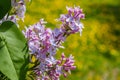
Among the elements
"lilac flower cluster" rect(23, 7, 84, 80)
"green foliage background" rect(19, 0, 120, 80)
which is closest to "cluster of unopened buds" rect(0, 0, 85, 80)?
"lilac flower cluster" rect(23, 7, 84, 80)

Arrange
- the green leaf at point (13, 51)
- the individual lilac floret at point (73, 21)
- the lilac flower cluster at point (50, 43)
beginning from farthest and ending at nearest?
1. the individual lilac floret at point (73, 21)
2. the lilac flower cluster at point (50, 43)
3. the green leaf at point (13, 51)

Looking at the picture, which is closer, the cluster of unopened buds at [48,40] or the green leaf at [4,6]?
the green leaf at [4,6]

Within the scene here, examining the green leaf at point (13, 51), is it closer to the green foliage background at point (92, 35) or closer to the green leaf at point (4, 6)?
the green leaf at point (4, 6)

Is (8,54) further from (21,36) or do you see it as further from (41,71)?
(41,71)

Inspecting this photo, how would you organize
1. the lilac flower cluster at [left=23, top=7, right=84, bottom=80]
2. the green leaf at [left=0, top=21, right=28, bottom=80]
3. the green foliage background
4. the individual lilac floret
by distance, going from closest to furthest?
the green leaf at [left=0, top=21, right=28, bottom=80] < the lilac flower cluster at [left=23, top=7, right=84, bottom=80] < the individual lilac floret < the green foliage background

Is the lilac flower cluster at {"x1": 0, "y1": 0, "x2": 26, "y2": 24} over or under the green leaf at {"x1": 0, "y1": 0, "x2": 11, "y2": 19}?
over

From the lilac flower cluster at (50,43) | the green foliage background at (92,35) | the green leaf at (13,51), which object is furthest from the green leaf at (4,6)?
the green foliage background at (92,35)

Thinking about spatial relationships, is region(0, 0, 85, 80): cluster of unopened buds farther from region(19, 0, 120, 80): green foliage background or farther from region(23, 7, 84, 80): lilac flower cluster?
region(19, 0, 120, 80): green foliage background

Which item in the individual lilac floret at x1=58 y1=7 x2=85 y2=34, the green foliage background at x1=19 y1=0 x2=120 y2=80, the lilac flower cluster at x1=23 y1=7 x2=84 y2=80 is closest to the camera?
the lilac flower cluster at x1=23 y1=7 x2=84 y2=80
